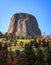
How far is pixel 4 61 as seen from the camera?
1848 inches

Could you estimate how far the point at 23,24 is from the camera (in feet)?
445

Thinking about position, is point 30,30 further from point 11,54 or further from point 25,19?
point 11,54

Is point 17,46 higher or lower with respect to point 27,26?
lower

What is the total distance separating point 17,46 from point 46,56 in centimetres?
2562

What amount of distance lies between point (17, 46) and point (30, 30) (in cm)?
6157

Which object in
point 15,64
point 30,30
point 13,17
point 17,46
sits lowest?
point 15,64

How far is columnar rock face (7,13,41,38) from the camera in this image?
436 ft

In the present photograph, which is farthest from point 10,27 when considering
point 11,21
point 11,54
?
point 11,54

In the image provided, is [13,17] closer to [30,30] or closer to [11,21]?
[11,21]

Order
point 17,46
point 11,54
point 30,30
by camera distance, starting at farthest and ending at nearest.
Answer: point 30,30
point 17,46
point 11,54

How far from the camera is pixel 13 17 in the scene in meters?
139

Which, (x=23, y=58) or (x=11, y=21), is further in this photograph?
(x=11, y=21)

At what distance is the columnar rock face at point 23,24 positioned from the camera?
5226 inches

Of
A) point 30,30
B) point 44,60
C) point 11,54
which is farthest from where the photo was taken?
point 30,30
